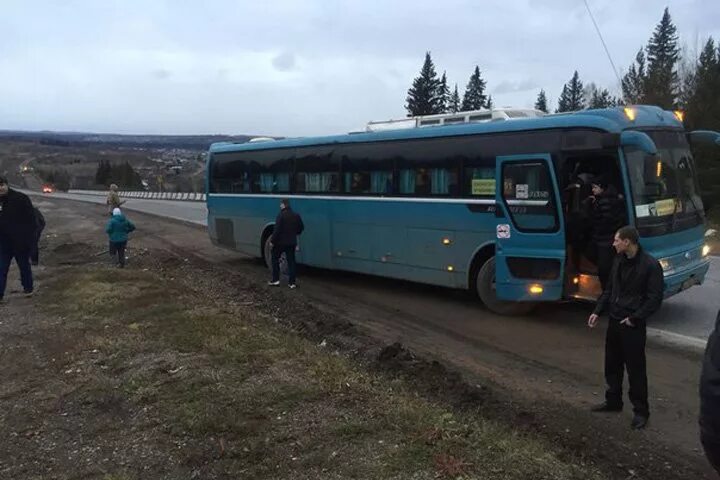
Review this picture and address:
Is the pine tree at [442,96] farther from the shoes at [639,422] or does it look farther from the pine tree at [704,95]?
the shoes at [639,422]

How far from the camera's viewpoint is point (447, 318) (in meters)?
9.73

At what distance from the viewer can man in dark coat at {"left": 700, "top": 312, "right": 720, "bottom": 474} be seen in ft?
9.34

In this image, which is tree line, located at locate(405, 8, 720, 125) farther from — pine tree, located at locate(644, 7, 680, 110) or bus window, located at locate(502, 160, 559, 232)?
bus window, located at locate(502, 160, 559, 232)

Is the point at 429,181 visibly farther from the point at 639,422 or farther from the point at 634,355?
the point at 639,422

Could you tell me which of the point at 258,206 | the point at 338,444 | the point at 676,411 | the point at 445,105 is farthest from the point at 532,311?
the point at 445,105

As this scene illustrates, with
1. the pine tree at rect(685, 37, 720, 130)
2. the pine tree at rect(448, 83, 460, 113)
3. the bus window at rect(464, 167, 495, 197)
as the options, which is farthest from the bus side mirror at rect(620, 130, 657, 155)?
the pine tree at rect(448, 83, 460, 113)

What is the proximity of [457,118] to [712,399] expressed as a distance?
8818 millimetres

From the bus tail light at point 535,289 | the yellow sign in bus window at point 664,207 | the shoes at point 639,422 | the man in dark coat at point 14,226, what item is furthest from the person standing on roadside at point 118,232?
the shoes at point 639,422

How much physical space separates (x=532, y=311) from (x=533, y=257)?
4.14ft

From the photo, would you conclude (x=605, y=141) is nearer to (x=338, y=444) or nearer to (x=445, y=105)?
(x=338, y=444)

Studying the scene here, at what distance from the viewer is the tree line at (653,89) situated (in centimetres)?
4009

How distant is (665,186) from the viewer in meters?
8.69

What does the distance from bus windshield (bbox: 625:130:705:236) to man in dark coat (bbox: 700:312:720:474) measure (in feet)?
18.8

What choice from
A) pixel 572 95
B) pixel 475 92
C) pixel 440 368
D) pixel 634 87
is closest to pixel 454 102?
pixel 475 92
